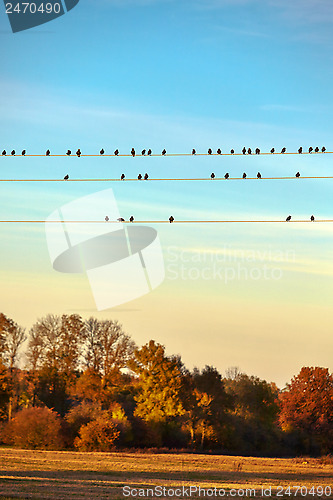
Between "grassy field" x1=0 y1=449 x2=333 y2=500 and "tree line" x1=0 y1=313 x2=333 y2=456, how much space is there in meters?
8.87

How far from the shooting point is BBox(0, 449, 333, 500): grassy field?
33.0 meters

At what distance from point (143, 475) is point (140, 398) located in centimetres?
2935

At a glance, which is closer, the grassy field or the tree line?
the grassy field

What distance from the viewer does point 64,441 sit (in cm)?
6781

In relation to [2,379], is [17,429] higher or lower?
lower

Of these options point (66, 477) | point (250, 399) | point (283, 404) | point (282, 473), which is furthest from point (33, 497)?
point (250, 399)

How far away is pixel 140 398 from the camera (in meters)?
71.9

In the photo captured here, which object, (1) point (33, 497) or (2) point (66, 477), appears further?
(2) point (66, 477)

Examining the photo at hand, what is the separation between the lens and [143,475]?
42594mm

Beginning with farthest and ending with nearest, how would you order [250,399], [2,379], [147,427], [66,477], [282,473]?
1. [250,399]
2. [147,427]
3. [2,379]
4. [282,473]
5. [66,477]

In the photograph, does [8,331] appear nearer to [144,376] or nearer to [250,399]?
[144,376]

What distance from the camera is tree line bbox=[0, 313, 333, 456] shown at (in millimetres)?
70062

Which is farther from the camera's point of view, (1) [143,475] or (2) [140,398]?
(2) [140,398]

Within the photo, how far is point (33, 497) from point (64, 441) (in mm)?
39535
